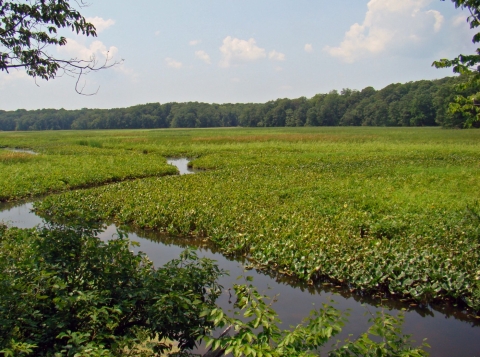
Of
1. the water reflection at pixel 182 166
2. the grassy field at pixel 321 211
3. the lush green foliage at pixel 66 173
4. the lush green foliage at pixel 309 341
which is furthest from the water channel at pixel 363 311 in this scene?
the water reflection at pixel 182 166

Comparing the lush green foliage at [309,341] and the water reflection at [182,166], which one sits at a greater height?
the lush green foliage at [309,341]

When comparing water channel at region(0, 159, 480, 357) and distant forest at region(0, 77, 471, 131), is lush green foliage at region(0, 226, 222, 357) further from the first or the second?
distant forest at region(0, 77, 471, 131)

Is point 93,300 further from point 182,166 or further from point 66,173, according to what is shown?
point 182,166

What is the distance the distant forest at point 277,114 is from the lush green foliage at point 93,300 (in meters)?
98.1

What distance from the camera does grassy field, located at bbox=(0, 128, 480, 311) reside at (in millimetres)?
8531

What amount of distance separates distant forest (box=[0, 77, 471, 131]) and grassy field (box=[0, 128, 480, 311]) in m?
82.1

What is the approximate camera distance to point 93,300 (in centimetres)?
462

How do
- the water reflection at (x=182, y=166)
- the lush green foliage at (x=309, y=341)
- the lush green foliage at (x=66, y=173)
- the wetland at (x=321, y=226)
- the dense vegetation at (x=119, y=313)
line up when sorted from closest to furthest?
the lush green foliage at (x=309, y=341) → the dense vegetation at (x=119, y=313) → the wetland at (x=321, y=226) → the lush green foliage at (x=66, y=173) → the water reflection at (x=182, y=166)

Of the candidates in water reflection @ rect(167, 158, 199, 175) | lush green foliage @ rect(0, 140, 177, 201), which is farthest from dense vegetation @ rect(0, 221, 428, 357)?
water reflection @ rect(167, 158, 199, 175)

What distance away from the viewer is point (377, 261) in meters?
8.84

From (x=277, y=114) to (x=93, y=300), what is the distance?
5588 inches

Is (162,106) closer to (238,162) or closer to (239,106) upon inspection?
(239,106)

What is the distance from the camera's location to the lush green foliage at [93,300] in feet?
14.0

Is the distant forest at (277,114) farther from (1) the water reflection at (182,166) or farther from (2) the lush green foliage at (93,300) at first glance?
(2) the lush green foliage at (93,300)
